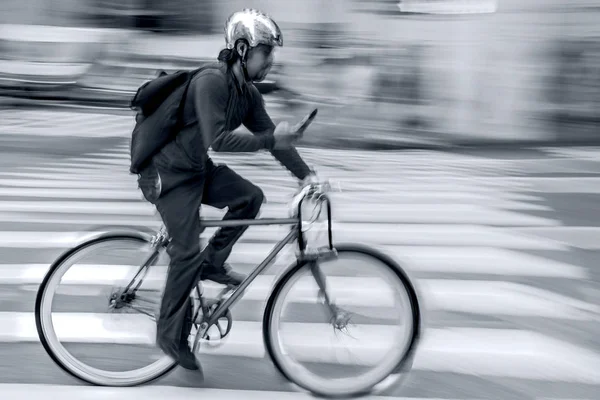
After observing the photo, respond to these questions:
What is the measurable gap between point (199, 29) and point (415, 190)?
1288cm

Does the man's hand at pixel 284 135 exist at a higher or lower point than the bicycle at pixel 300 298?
higher

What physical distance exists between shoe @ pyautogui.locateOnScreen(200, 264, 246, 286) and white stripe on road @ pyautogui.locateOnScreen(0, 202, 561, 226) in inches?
164

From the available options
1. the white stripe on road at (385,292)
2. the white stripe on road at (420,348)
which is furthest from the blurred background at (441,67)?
the white stripe on road at (420,348)

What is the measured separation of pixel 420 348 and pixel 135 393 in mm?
1514

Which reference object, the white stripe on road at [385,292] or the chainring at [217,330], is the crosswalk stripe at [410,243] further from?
the chainring at [217,330]

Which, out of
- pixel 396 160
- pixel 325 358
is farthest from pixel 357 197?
pixel 325 358

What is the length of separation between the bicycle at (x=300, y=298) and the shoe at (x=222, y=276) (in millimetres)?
38

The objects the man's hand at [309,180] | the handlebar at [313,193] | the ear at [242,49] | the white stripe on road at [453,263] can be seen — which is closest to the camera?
the ear at [242,49]

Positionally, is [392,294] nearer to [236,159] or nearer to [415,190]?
[415,190]

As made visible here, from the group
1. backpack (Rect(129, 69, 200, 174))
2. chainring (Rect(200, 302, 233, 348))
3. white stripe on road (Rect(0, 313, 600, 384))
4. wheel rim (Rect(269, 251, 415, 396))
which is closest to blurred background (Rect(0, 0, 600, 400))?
white stripe on road (Rect(0, 313, 600, 384))

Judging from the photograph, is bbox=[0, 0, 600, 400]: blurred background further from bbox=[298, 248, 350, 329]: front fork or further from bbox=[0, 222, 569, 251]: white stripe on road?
bbox=[298, 248, 350, 329]: front fork

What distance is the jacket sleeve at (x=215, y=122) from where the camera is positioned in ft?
11.4

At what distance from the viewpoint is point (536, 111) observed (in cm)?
1719

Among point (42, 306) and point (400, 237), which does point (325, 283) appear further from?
point (400, 237)
